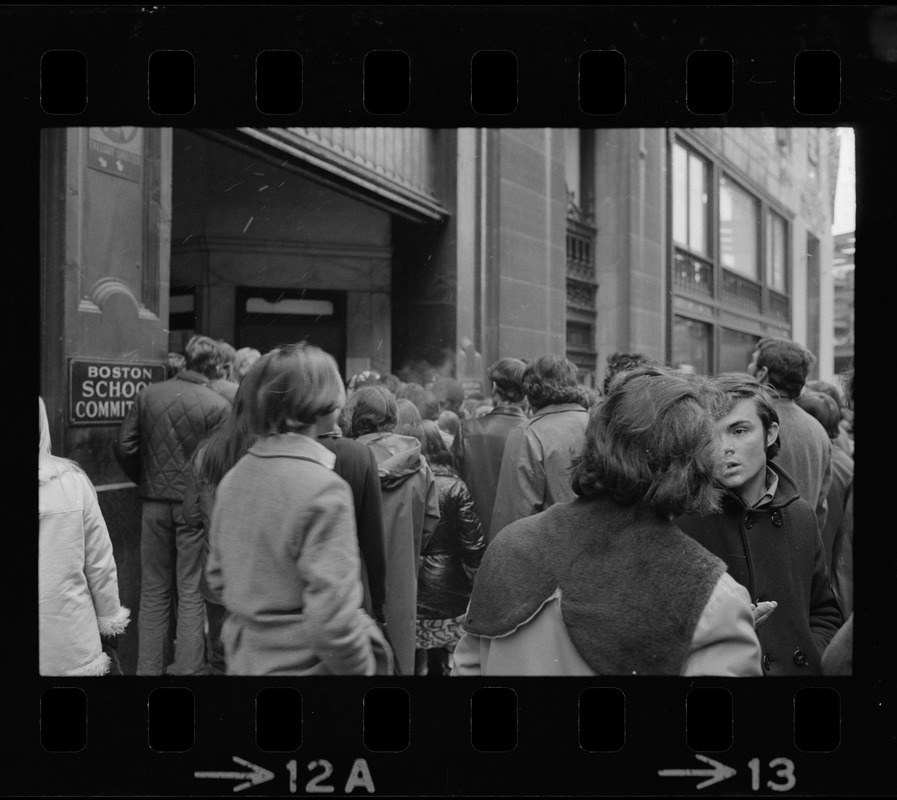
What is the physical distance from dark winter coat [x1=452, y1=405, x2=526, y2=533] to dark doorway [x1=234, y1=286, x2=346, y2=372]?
0.65m

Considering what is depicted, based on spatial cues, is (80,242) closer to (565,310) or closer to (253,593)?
(253,593)

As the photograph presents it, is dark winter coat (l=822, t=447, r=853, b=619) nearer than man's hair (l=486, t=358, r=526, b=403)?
Yes

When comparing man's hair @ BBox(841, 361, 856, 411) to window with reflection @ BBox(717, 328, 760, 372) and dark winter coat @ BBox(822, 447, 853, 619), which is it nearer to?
dark winter coat @ BBox(822, 447, 853, 619)

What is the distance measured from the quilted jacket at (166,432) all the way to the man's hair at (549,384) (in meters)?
1.30

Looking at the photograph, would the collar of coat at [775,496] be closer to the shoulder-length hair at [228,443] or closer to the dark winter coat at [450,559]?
the dark winter coat at [450,559]

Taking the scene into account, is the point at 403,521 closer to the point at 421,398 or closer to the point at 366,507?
the point at 366,507

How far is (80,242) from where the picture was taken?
3.66m

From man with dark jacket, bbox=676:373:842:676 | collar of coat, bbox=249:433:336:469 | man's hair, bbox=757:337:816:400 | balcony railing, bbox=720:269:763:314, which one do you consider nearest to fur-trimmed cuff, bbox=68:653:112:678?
collar of coat, bbox=249:433:336:469

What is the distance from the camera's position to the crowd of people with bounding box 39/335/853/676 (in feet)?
7.09

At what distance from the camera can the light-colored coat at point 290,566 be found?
8.55ft
